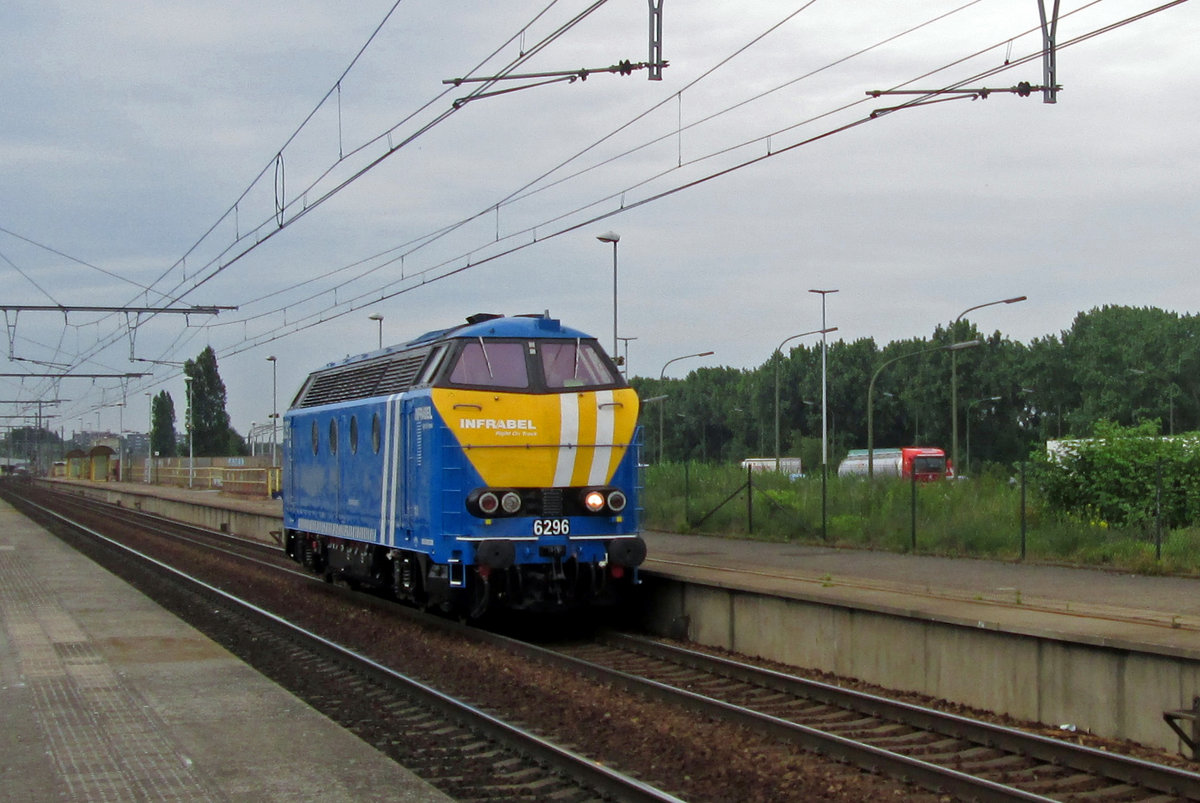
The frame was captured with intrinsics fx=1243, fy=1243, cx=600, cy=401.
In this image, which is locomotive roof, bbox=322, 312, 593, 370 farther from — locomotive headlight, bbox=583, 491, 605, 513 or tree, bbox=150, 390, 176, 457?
tree, bbox=150, 390, 176, 457

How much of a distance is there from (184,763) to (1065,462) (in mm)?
16768

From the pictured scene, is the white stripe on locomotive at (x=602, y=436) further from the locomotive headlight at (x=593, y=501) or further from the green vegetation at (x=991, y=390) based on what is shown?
the green vegetation at (x=991, y=390)

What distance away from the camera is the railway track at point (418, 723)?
321 inches

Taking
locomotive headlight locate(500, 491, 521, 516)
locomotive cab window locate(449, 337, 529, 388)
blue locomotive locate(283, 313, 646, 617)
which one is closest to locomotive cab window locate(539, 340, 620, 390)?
blue locomotive locate(283, 313, 646, 617)

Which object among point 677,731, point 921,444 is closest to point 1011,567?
point 677,731

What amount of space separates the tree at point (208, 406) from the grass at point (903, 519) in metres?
78.6

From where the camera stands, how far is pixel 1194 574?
54.7ft

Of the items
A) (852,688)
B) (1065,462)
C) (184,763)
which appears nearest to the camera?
(184,763)

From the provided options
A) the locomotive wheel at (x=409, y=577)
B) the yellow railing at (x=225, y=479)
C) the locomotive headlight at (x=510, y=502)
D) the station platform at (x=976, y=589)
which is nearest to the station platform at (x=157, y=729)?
the locomotive wheel at (x=409, y=577)

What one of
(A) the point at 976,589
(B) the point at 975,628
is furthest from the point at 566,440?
(A) the point at 976,589

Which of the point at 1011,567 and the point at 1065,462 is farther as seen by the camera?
the point at 1065,462

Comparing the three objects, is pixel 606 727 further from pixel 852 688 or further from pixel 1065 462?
pixel 1065 462

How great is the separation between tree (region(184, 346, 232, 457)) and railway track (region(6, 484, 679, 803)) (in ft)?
294

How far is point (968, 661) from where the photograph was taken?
10.8 meters
